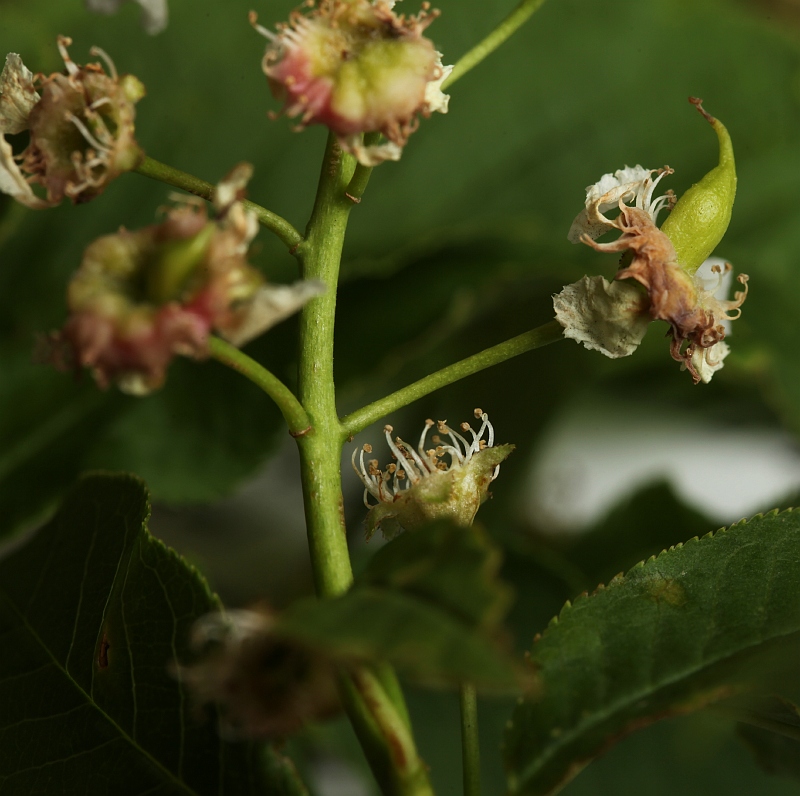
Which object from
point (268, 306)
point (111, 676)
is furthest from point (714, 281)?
point (111, 676)

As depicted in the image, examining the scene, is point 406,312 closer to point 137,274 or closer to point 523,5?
point 523,5

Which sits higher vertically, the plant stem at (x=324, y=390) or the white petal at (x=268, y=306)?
the white petal at (x=268, y=306)

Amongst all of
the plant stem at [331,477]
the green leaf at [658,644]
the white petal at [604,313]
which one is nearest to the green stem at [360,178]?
the plant stem at [331,477]

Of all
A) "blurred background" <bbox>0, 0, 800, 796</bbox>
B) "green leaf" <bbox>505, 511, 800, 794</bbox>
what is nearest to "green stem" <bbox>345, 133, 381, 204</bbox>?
"green leaf" <bbox>505, 511, 800, 794</bbox>

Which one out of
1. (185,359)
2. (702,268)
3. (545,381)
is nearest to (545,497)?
(545,381)

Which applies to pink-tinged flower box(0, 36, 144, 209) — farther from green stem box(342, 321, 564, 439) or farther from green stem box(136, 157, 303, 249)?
green stem box(342, 321, 564, 439)

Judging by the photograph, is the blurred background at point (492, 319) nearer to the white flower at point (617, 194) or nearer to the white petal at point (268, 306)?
the white flower at point (617, 194)

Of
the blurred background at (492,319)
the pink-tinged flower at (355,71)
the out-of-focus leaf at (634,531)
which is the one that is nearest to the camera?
the pink-tinged flower at (355,71)
